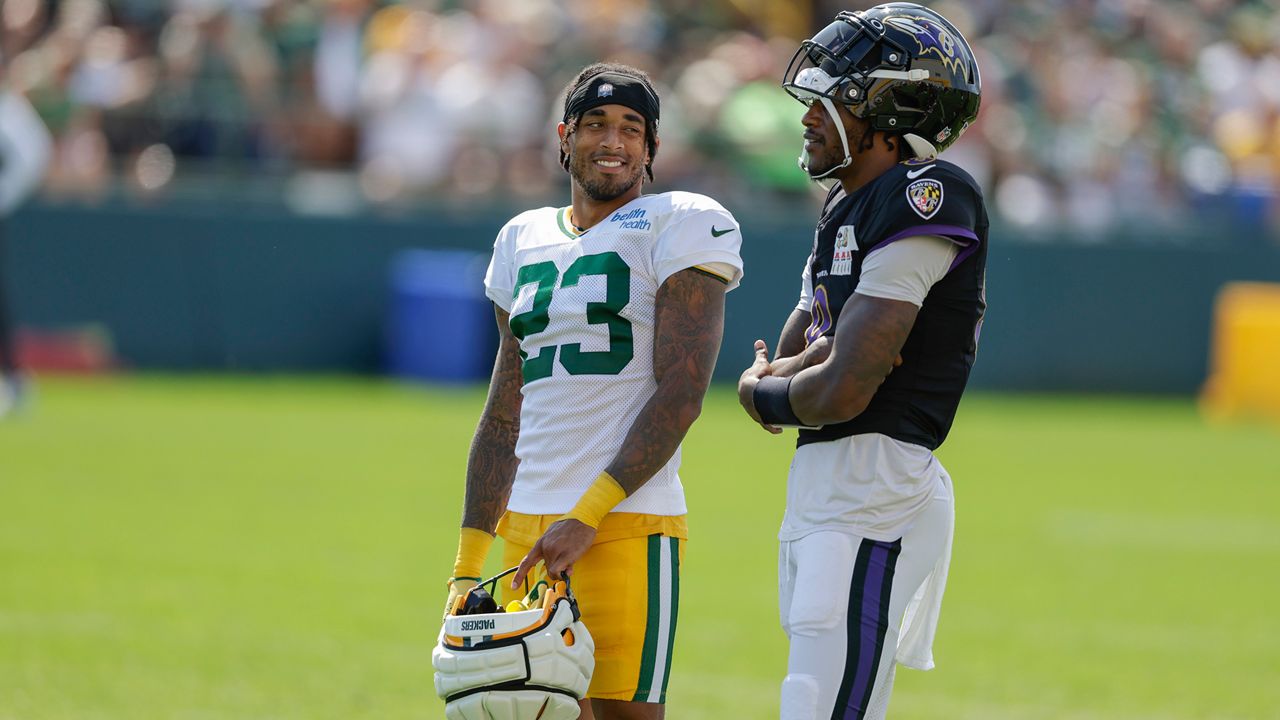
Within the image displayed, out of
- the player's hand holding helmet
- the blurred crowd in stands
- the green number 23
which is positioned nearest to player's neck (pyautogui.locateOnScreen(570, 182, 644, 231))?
the green number 23

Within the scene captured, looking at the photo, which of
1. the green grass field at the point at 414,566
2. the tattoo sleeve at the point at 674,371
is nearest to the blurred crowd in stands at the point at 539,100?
the green grass field at the point at 414,566

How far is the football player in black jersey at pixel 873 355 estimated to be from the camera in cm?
405

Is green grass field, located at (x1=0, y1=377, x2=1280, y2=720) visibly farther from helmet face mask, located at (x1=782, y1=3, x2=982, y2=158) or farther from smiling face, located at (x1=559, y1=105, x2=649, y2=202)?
helmet face mask, located at (x1=782, y1=3, x2=982, y2=158)

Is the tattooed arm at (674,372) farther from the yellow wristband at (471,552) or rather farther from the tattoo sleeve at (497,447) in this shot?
the tattoo sleeve at (497,447)

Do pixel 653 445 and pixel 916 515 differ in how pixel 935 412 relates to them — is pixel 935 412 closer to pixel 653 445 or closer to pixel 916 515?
Result: pixel 916 515

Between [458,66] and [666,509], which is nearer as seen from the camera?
[666,509]

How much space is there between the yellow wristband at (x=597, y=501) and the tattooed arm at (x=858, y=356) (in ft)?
1.96

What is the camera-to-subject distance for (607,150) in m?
4.61

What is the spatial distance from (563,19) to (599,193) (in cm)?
1697

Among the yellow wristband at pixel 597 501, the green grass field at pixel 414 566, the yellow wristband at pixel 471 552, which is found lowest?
the green grass field at pixel 414 566

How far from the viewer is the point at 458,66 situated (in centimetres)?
1958

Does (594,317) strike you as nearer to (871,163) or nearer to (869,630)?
(871,163)

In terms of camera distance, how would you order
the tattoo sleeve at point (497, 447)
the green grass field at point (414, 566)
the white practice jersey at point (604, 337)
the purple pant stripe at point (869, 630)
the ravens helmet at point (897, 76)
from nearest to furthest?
the purple pant stripe at point (869, 630), the ravens helmet at point (897, 76), the white practice jersey at point (604, 337), the tattoo sleeve at point (497, 447), the green grass field at point (414, 566)

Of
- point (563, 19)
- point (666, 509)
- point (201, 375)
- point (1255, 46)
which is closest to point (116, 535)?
point (666, 509)
